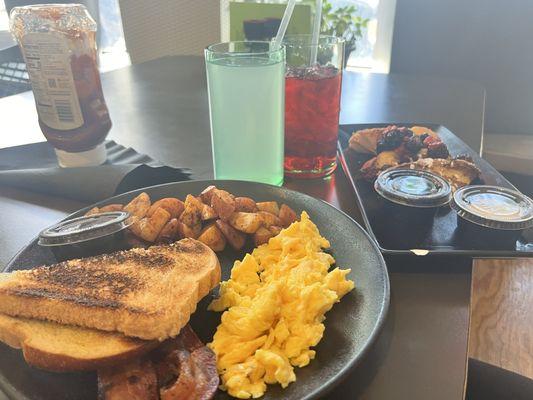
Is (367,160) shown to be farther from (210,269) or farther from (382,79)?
(382,79)

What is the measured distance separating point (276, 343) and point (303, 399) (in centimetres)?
17

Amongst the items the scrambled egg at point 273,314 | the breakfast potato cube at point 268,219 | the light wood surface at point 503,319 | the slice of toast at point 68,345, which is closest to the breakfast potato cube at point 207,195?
the breakfast potato cube at point 268,219

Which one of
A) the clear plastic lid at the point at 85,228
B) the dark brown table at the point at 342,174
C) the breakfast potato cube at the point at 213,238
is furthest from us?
the breakfast potato cube at the point at 213,238

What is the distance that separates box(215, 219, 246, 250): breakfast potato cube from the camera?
116 cm

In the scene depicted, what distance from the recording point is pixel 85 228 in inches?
42.2

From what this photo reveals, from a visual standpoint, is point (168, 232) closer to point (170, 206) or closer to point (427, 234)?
point (170, 206)

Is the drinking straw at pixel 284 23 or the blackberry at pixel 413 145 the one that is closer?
the drinking straw at pixel 284 23

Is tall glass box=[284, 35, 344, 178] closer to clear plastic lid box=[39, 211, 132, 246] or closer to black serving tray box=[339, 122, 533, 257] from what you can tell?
black serving tray box=[339, 122, 533, 257]

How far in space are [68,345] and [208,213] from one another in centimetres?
50

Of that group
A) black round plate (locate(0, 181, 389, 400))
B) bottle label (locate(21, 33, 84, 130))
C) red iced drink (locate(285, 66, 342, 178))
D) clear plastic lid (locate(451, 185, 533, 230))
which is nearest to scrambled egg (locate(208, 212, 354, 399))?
black round plate (locate(0, 181, 389, 400))

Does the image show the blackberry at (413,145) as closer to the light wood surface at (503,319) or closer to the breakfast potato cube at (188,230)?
the light wood surface at (503,319)

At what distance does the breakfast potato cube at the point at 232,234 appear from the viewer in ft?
3.80

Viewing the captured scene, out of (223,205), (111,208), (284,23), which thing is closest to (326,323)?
(223,205)

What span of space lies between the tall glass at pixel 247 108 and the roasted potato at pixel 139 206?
1.06 feet
